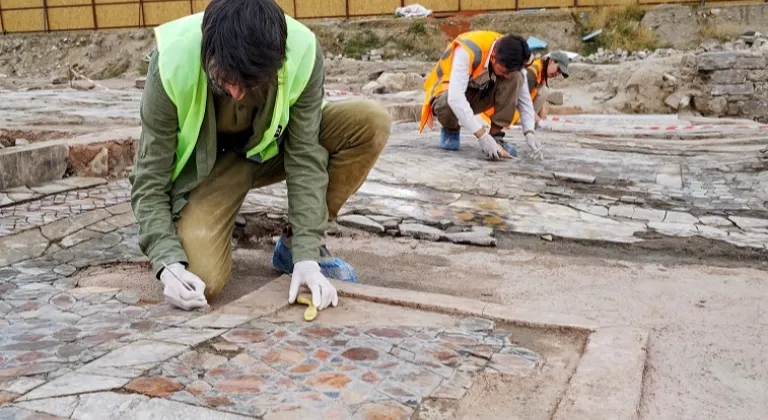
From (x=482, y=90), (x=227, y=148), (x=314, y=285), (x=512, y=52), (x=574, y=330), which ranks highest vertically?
(x=512, y=52)

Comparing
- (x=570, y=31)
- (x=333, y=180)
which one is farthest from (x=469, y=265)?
(x=570, y=31)

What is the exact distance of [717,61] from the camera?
10258 millimetres

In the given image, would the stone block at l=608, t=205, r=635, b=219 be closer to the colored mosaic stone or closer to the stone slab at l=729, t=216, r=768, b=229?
the stone slab at l=729, t=216, r=768, b=229

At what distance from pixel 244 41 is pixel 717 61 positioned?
9.78m

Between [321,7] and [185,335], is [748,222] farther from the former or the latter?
[321,7]

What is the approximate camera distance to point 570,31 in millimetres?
15672

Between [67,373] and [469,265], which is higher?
[67,373]

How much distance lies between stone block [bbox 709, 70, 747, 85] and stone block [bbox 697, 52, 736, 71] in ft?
0.25

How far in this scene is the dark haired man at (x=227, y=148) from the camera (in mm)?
2381

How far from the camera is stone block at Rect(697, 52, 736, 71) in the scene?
1021 cm

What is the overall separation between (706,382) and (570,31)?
1462 centimetres

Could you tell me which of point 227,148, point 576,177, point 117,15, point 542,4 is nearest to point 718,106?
point 576,177

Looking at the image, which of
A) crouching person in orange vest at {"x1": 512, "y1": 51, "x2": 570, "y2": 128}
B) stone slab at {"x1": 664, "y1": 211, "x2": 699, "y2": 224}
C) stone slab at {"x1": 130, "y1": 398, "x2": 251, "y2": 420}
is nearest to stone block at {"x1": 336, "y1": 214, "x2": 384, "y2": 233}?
stone slab at {"x1": 664, "y1": 211, "x2": 699, "y2": 224}

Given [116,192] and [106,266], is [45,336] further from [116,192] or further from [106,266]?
[116,192]
